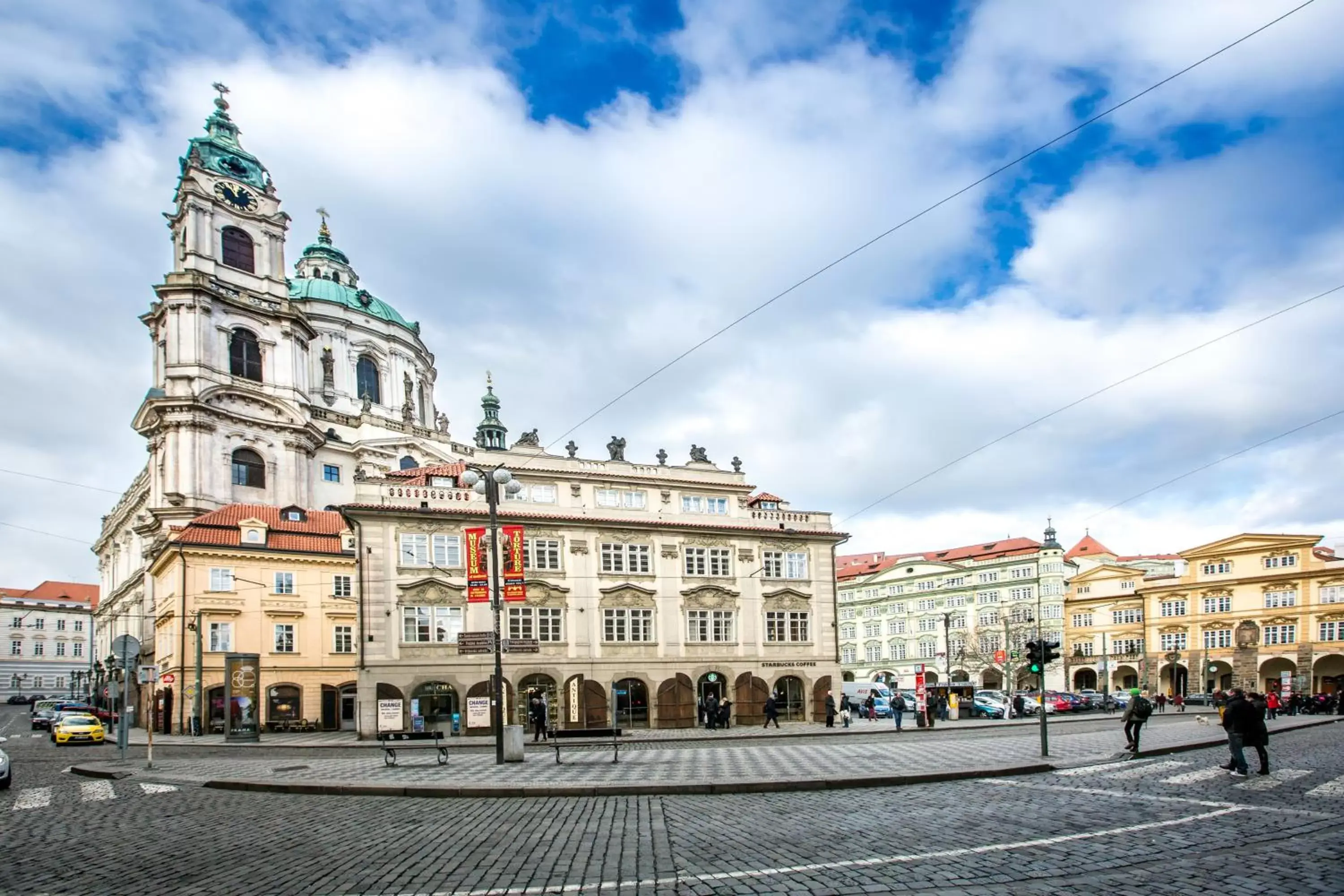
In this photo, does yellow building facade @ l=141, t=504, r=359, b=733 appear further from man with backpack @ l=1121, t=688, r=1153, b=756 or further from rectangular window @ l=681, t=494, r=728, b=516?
man with backpack @ l=1121, t=688, r=1153, b=756

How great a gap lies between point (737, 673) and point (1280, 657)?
5395 cm

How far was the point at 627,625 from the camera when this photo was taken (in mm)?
43562

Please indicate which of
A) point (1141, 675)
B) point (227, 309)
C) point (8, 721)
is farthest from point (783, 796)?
point (1141, 675)

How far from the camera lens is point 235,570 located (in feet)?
165

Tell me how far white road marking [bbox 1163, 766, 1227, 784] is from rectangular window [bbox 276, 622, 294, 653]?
152 ft

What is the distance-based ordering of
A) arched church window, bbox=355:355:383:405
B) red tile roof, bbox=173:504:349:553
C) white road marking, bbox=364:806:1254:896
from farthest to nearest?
arched church window, bbox=355:355:383:405
red tile roof, bbox=173:504:349:553
white road marking, bbox=364:806:1254:896

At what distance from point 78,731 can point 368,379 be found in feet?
185

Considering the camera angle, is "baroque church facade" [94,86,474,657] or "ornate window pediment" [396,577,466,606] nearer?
"ornate window pediment" [396,577,466,606]

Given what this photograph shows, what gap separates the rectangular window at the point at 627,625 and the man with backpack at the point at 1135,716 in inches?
984

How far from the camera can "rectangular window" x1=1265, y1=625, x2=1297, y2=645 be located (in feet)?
242

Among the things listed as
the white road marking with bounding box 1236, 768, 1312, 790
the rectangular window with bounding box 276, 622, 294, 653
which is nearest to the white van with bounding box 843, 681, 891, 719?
the rectangular window with bounding box 276, 622, 294, 653

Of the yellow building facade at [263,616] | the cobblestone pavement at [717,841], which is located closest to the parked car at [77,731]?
the yellow building facade at [263,616]

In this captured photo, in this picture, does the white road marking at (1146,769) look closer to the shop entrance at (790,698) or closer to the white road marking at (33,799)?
the white road marking at (33,799)

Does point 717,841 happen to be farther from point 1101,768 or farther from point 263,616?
point 263,616
